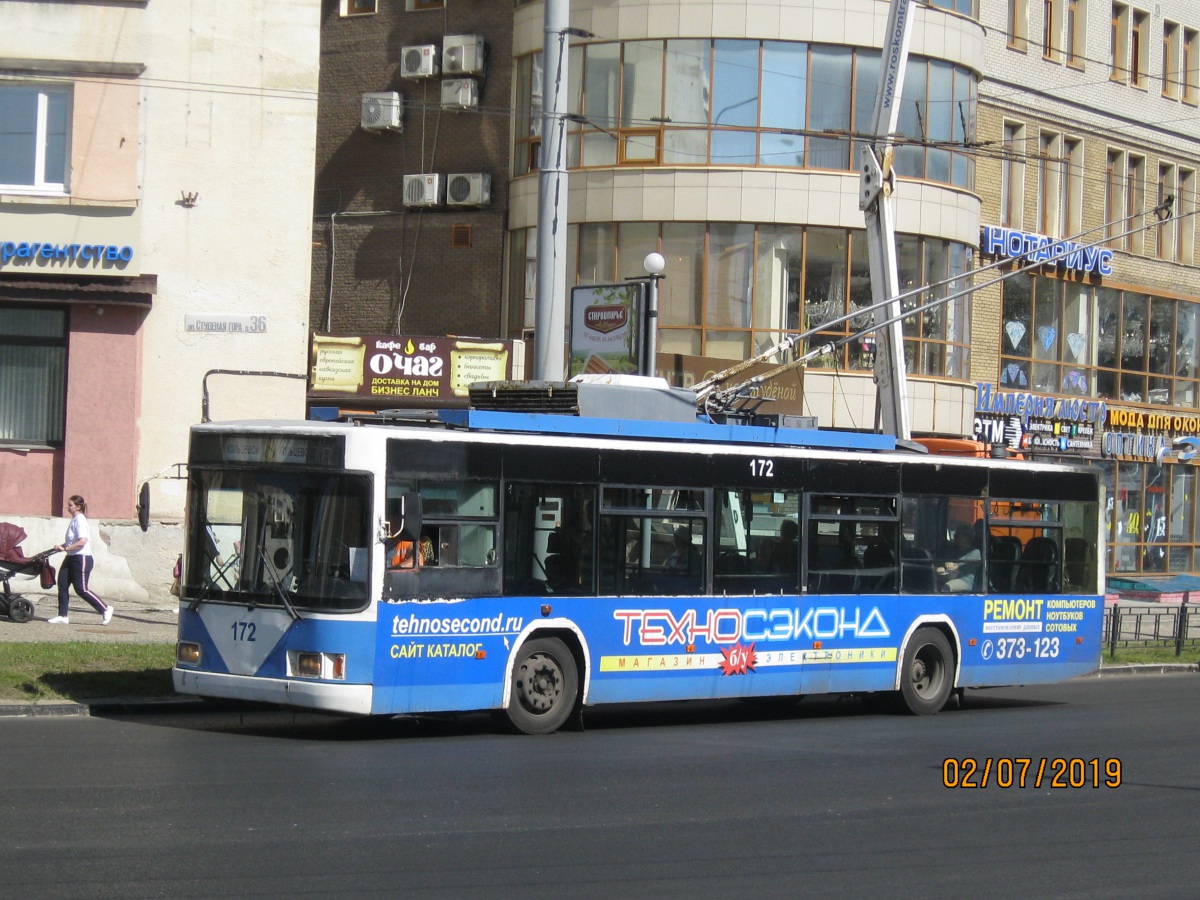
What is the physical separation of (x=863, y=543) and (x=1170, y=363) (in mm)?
28421

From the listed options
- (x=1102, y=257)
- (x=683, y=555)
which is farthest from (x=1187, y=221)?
(x=683, y=555)

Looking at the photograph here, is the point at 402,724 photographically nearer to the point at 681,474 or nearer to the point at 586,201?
the point at 681,474

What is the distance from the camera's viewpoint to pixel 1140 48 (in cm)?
4184

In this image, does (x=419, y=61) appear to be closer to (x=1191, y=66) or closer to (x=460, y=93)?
(x=460, y=93)

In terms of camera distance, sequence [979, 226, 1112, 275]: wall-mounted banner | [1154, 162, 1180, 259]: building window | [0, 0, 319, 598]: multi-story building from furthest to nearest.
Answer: [1154, 162, 1180, 259]: building window < [979, 226, 1112, 275]: wall-mounted banner < [0, 0, 319, 598]: multi-story building

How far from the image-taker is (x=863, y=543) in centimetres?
1716

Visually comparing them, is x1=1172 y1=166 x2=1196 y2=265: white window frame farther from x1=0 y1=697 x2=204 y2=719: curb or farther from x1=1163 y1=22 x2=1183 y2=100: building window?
x1=0 y1=697 x2=204 y2=719: curb

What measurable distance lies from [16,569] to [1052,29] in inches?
1099

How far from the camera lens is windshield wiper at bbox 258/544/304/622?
1316cm

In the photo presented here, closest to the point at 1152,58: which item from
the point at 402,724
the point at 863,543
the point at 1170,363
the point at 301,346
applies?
the point at 1170,363

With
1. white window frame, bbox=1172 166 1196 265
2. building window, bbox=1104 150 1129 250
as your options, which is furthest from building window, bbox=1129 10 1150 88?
white window frame, bbox=1172 166 1196 265

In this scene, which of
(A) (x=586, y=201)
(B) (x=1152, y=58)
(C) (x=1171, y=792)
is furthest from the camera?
(B) (x=1152, y=58)

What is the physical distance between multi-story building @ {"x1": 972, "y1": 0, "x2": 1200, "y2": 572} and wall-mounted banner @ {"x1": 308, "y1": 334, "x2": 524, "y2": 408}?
12.5 metres

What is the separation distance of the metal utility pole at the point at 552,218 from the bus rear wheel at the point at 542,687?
537cm
